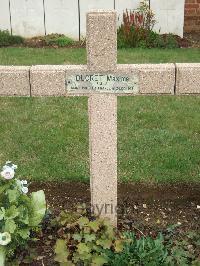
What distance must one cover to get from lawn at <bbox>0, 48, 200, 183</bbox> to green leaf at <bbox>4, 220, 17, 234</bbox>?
125 centimetres

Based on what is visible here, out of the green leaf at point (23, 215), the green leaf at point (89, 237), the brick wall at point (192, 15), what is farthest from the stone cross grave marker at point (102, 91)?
the brick wall at point (192, 15)

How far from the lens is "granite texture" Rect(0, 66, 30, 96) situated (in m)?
3.28

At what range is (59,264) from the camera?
10.4 ft

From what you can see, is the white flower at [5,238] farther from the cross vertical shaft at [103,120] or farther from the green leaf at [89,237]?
the cross vertical shaft at [103,120]

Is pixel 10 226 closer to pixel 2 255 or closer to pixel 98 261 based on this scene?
pixel 2 255

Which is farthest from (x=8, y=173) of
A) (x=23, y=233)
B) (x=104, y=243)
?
(x=104, y=243)

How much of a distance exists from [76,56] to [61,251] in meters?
5.75

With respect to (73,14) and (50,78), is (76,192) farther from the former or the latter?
(73,14)

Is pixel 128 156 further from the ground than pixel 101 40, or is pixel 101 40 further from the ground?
pixel 101 40

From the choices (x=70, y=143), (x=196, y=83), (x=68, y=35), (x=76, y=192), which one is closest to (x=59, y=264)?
(x=76, y=192)

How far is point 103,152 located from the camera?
3.30 meters

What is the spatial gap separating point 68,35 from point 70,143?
553 cm

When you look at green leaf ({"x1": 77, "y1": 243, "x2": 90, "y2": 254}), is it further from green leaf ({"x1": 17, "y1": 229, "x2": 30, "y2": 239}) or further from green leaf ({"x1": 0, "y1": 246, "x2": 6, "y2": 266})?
green leaf ({"x1": 0, "y1": 246, "x2": 6, "y2": 266})

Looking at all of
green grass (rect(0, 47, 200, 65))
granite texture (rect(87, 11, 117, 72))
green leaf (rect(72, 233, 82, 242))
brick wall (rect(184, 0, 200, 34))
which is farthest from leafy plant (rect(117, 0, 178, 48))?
green leaf (rect(72, 233, 82, 242))
